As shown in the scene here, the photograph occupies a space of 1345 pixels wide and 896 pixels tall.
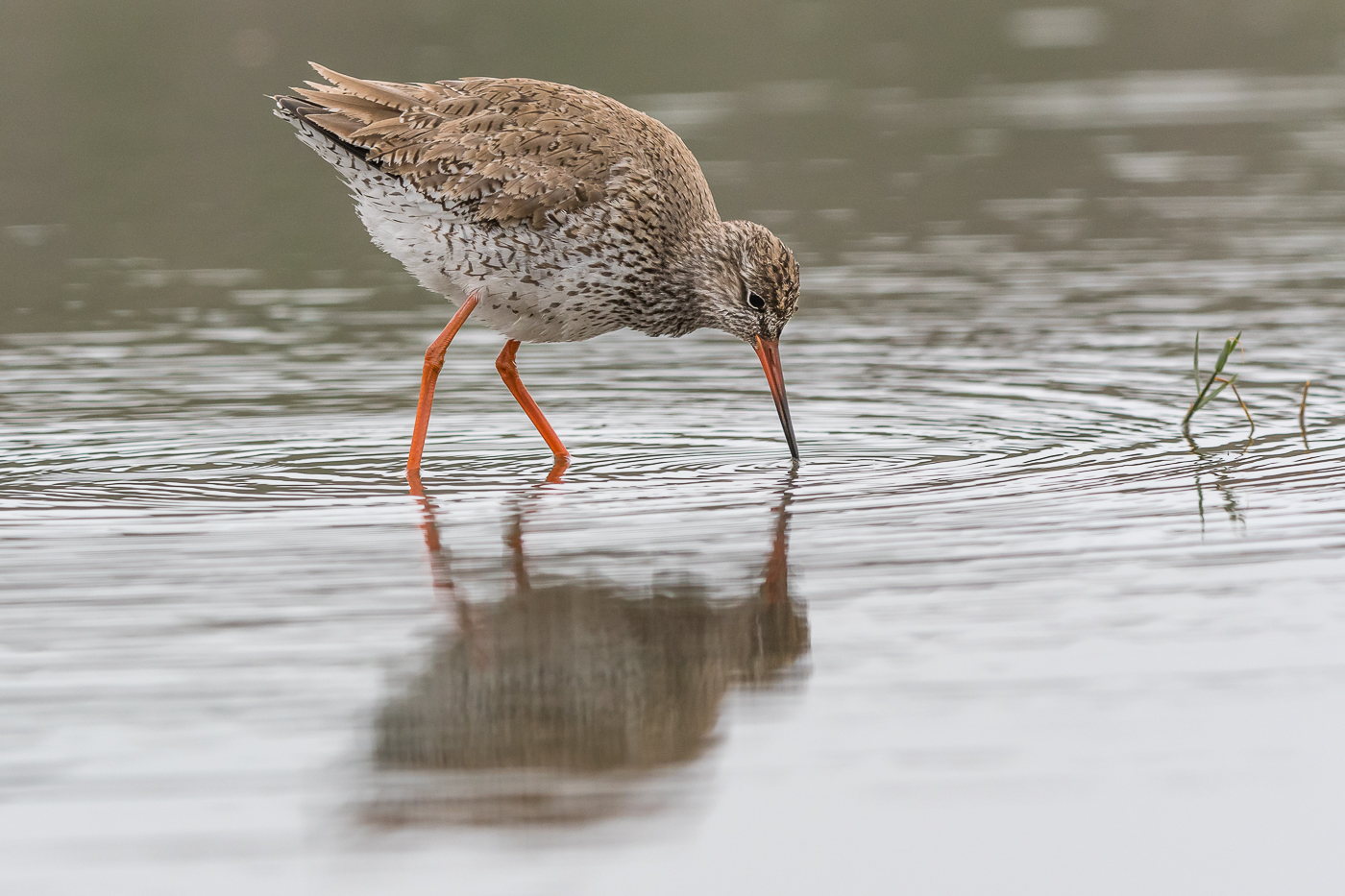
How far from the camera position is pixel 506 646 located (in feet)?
19.4

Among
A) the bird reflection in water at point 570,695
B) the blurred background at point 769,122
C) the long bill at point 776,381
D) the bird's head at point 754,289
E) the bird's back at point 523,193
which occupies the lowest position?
the bird reflection in water at point 570,695

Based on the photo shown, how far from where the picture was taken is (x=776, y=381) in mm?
9250

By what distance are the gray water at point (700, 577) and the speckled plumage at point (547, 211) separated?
0.81 m

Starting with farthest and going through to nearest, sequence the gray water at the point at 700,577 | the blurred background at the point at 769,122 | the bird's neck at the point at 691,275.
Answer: the blurred background at the point at 769,122, the bird's neck at the point at 691,275, the gray water at the point at 700,577

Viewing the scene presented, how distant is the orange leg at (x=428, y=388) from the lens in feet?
29.7

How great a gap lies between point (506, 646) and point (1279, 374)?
6.40 meters

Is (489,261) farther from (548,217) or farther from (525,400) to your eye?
(525,400)

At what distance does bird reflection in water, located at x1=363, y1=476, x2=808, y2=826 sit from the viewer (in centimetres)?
A: 470

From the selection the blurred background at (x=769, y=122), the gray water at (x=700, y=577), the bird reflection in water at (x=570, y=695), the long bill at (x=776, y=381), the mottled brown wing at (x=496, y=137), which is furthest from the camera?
the blurred background at (x=769, y=122)

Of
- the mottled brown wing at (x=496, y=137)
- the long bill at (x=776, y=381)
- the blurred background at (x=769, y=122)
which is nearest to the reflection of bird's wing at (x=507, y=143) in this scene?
the mottled brown wing at (x=496, y=137)

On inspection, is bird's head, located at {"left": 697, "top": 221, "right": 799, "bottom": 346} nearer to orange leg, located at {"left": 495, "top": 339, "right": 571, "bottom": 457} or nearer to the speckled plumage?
the speckled plumage

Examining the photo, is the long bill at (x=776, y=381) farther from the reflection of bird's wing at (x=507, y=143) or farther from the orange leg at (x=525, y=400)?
the orange leg at (x=525, y=400)

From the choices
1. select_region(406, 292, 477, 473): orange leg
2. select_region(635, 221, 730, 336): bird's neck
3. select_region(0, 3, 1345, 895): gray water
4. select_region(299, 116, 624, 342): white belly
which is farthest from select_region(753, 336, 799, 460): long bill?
select_region(406, 292, 477, 473): orange leg

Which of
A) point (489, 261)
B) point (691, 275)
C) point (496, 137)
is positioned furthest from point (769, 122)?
point (489, 261)
